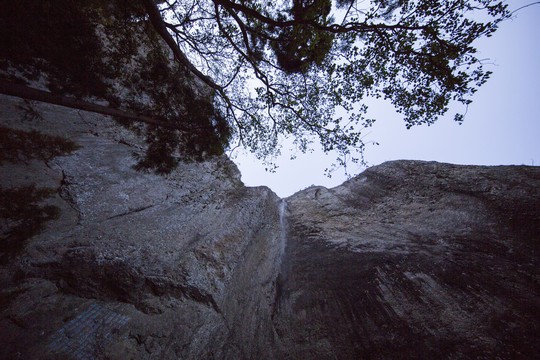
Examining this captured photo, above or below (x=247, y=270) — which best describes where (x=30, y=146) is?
above

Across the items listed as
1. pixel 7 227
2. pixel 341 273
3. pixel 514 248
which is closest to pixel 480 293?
pixel 514 248

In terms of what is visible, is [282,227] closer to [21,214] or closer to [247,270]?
[247,270]

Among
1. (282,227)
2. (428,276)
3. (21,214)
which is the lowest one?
(428,276)

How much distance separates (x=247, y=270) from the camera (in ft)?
18.2

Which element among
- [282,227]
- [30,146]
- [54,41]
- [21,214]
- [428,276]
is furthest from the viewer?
[282,227]

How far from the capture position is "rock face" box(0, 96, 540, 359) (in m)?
3.06

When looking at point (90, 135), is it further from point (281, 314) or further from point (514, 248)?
point (514, 248)

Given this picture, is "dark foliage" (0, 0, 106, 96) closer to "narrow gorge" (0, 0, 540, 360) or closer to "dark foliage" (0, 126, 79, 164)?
"narrow gorge" (0, 0, 540, 360)

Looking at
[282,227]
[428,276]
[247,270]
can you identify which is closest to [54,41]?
[247,270]

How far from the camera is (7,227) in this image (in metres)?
3.59

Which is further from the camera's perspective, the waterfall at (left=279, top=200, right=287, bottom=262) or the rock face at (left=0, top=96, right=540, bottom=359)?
the waterfall at (left=279, top=200, right=287, bottom=262)

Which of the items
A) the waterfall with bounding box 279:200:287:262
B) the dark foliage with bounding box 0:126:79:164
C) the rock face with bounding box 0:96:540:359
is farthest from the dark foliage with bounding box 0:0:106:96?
the waterfall with bounding box 279:200:287:262

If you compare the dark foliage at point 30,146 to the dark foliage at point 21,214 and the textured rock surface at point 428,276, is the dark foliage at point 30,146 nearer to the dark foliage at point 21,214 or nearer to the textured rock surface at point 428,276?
the dark foliage at point 21,214

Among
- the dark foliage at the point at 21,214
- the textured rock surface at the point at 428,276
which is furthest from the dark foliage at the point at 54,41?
the textured rock surface at the point at 428,276
